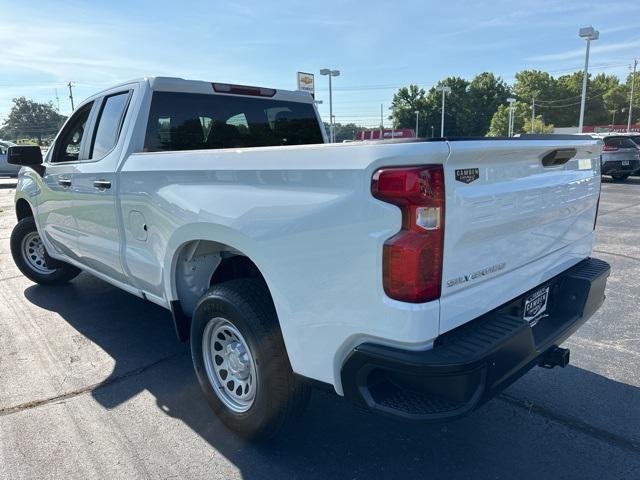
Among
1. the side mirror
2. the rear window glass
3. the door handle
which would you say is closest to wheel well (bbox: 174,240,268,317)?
the door handle

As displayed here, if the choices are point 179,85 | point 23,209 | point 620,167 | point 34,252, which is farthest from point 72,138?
point 620,167

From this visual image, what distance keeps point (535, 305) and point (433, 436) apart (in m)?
0.95

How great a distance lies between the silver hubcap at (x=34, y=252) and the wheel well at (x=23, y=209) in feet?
0.93

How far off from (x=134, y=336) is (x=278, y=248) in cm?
268

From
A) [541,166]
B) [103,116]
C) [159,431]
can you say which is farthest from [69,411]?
[541,166]

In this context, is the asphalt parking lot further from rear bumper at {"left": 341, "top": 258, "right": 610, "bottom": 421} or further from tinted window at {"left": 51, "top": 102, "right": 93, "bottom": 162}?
tinted window at {"left": 51, "top": 102, "right": 93, "bottom": 162}

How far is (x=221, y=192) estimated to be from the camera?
2.55m

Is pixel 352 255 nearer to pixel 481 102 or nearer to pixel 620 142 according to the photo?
pixel 620 142

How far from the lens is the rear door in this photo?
359 centimetres

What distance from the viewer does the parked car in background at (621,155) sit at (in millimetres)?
16766

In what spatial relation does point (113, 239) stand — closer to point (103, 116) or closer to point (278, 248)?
point (103, 116)

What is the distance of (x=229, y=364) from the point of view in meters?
2.84

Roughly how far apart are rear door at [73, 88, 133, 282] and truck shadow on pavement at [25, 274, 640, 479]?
92cm

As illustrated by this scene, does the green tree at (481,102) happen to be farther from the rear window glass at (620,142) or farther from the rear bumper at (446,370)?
the rear bumper at (446,370)
